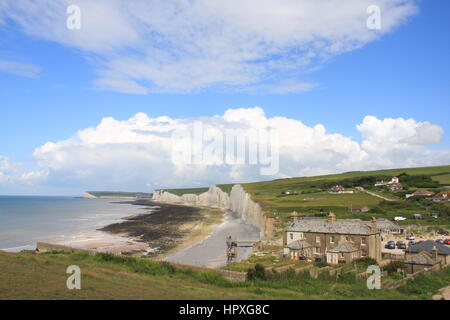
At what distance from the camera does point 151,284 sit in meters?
22.2

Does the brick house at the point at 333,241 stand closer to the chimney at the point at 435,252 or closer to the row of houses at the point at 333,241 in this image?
the row of houses at the point at 333,241

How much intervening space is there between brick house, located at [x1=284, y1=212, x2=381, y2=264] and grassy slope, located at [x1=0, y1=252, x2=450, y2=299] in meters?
7.33

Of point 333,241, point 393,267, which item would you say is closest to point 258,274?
point 393,267

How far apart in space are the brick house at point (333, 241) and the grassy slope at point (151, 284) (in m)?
7.33

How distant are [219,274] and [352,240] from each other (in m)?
17.6

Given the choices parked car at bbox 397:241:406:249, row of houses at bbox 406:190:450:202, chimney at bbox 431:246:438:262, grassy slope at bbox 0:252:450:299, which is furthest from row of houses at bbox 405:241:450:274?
row of houses at bbox 406:190:450:202

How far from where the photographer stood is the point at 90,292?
17.9m

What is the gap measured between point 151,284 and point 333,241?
78.9ft

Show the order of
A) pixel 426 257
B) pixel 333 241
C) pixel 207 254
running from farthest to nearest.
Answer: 1. pixel 207 254
2. pixel 333 241
3. pixel 426 257

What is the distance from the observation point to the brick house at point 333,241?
38.0 metres

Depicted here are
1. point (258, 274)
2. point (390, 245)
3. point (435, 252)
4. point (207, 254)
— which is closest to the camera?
point (258, 274)

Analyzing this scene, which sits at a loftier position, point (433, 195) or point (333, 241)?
point (433, 195)

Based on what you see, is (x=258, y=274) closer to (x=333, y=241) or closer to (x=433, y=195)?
(x=333, y=241)
